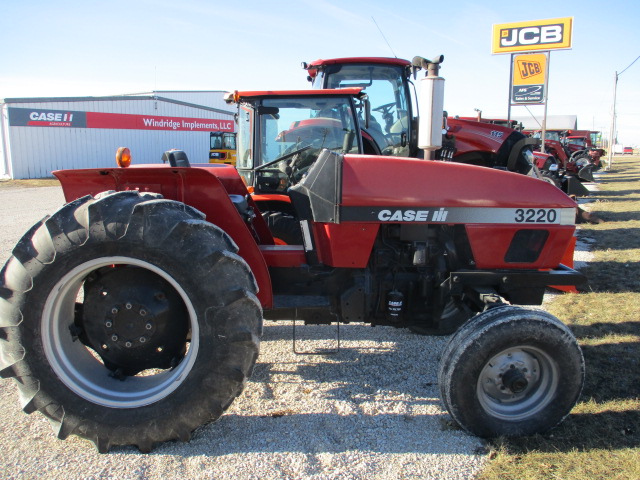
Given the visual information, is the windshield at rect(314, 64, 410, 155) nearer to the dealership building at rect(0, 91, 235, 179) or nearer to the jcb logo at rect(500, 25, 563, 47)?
the jcb logo at rect(500, 25, 563, 47)

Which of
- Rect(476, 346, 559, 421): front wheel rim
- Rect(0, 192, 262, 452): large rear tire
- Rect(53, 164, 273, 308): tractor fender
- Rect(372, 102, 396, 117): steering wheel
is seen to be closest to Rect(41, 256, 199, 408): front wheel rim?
Rect(0, 192, 262, 452): large rear tire

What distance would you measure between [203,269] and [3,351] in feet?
3.69

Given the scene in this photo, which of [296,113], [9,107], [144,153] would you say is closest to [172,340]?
[296,113]

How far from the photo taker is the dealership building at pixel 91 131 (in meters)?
23.9

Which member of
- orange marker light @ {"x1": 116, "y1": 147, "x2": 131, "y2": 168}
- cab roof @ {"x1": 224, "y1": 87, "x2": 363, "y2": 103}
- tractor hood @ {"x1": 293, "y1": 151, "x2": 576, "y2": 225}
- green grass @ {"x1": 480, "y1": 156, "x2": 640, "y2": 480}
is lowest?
green grass @ {"x1": 480, "y1": 156, "x2": 640, "y2": 480}

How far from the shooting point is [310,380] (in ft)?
11.4

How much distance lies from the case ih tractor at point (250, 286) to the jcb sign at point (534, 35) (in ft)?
58.1

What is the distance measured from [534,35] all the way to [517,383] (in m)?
18.7

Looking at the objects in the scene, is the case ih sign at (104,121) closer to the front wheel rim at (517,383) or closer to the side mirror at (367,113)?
the side mirror at (367,113)

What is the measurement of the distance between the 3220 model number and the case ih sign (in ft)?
87.5

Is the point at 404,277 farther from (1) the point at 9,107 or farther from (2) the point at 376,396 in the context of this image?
(1) the point at 9,107

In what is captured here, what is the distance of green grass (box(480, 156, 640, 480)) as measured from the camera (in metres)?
2.46

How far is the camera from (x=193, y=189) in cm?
290

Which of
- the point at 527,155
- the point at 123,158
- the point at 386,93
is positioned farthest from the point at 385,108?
the point at 123,158
